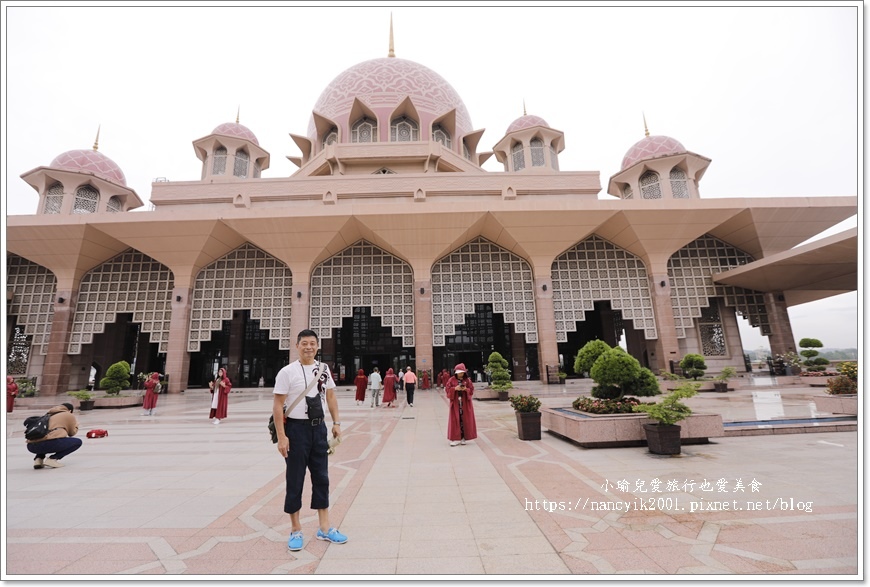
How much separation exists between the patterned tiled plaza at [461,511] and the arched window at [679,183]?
62.1 ft

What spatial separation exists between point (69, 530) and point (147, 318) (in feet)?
63.4

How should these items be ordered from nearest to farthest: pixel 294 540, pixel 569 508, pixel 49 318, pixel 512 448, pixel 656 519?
pixel 294 540
pixel 656 519
pixel 569 508
pixel 512 448
pixel 49 318

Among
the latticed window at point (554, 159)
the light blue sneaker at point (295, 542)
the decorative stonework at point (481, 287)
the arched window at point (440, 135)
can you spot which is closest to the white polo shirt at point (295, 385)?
the light blue sneaker at point (295, 542)

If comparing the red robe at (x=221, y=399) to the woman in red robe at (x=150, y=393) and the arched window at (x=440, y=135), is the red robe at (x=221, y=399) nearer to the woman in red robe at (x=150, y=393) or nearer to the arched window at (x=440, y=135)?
the woman in red robe at (x=150, y=393)

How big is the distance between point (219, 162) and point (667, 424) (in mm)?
26329

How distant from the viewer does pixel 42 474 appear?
5055mm

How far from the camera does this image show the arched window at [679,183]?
2161 cm

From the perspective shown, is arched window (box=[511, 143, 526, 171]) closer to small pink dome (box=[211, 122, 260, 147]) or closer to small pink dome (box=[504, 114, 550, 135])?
small pink dome (box=[504, 114, 550, 135])

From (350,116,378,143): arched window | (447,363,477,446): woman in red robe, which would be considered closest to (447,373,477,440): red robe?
(447,363,477,446): woman in red robe

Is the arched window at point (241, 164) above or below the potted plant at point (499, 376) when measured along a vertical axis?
above

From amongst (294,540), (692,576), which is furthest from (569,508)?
(294,540)

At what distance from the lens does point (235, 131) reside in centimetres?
2452

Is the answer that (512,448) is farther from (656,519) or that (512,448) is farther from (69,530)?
(69,530)

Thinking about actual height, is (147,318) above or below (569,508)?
above
